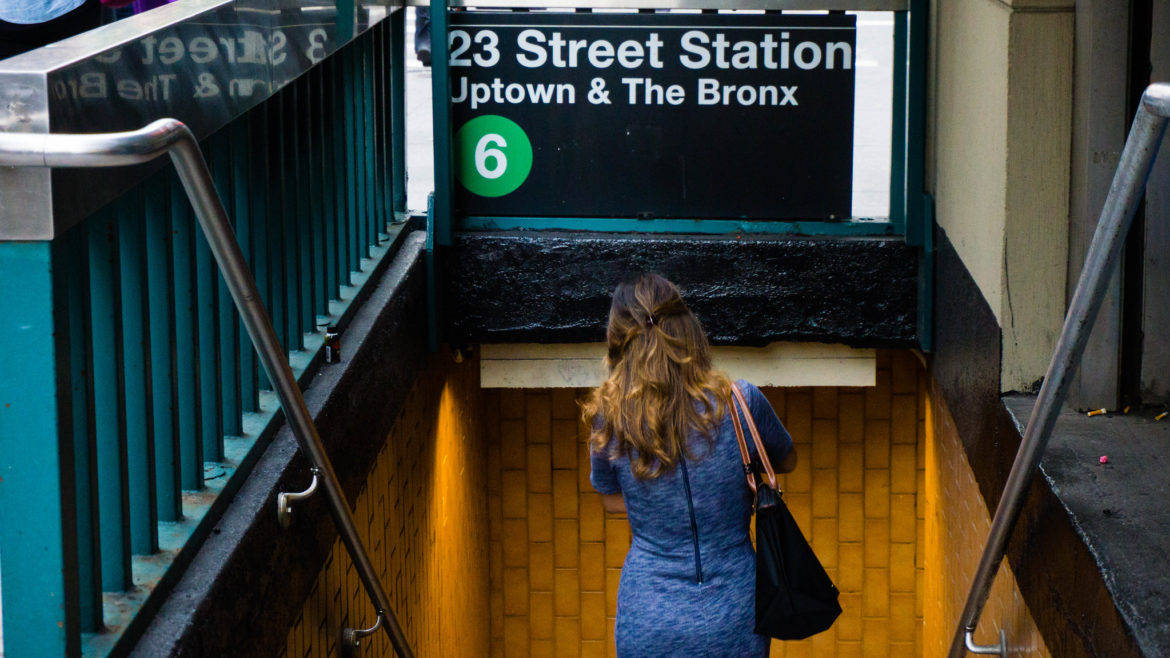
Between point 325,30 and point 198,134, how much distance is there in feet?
3.37

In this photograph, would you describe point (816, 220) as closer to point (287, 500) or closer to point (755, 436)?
point (755, 436)

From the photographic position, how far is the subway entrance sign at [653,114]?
413cm

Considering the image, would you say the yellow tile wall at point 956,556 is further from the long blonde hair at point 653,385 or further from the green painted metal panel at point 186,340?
the green painted metal panel at point 186,340

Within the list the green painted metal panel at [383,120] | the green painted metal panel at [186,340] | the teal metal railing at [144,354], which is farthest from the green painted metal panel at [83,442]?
the green painted metal panel at [383,120]

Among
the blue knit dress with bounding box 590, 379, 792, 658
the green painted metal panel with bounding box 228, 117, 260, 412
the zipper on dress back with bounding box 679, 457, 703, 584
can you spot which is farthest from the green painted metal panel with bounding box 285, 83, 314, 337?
the zipper on dress back with bounding box 679, 457, 703, 584

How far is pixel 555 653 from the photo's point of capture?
646 cm

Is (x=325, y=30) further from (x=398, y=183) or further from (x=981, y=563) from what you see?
(x=981, y=563)

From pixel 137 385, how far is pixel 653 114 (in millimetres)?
2520

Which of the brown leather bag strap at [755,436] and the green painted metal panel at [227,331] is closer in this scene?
the green painted metal panel at [227,331]

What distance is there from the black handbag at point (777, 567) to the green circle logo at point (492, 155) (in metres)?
1.84

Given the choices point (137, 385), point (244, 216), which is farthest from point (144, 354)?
point (244, 216)

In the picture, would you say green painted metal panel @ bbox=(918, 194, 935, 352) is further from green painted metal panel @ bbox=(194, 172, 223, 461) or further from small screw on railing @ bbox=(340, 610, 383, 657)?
green painted metal panel @ bbox=(194, 172, 223, 461)

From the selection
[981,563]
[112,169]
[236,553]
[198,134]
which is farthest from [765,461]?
[112,169]

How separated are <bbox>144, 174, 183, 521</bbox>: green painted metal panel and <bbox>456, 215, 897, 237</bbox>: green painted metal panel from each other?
85.7 inches
